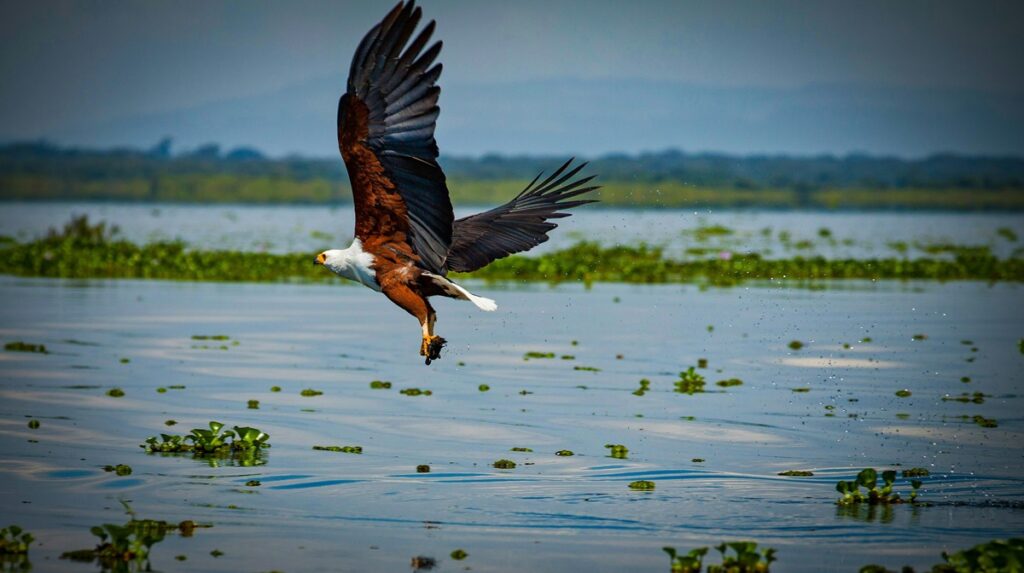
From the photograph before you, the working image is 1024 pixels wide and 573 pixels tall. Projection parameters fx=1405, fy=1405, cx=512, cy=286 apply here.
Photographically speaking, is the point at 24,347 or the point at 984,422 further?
the point at 24,347

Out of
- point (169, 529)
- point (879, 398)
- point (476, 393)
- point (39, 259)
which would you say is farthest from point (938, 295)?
point (169, 529)

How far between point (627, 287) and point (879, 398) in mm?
11443

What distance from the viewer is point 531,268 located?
26.2 meters

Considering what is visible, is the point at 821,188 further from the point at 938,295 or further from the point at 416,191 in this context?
the point at 416,191

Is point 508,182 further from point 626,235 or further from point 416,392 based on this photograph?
point 416,392

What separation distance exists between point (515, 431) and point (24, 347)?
693cm

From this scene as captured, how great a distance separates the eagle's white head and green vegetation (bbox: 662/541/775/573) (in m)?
3.27

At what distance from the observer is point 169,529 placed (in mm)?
7891

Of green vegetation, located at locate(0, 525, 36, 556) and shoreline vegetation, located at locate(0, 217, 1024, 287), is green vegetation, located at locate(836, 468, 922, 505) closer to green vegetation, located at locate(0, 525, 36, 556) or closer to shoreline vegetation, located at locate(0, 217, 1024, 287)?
green vegetation, located at locate(0, 525, 36, 556)

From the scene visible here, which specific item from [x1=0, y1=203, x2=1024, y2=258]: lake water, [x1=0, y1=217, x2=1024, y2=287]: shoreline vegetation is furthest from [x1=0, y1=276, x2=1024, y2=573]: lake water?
[x1=0, y1=203, x2=1024, y2=258]: lake water

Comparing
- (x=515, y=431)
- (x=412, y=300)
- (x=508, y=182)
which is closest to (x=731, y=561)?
(x=412, y=300)

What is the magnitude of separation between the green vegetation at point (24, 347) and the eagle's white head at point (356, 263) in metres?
6.99

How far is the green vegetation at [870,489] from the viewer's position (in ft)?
28.5

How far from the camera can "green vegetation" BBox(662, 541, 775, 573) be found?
7070mm
